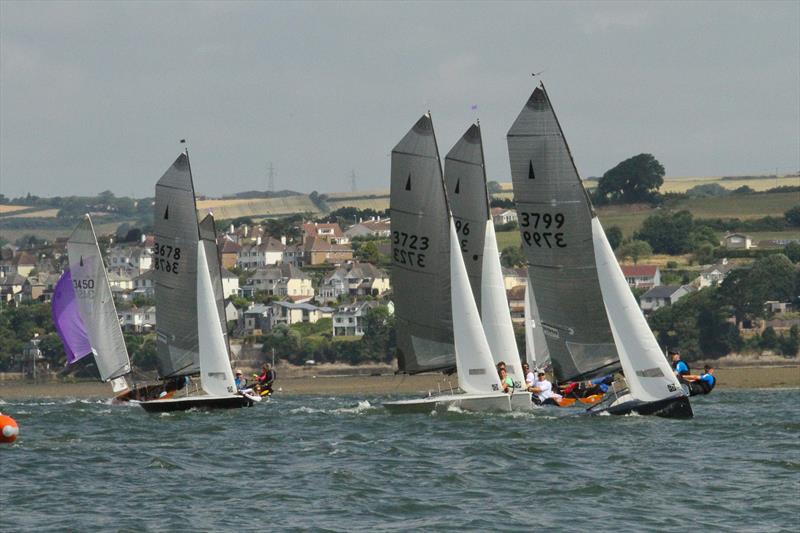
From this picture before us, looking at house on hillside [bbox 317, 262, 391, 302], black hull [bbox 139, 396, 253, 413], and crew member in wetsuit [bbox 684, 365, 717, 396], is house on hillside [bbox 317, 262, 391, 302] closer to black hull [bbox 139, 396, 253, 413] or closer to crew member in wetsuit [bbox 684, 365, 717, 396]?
black hull [bbox 139, 396, 253, 413]

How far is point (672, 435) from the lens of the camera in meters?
36.3

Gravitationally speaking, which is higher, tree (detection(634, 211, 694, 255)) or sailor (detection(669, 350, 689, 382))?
tree (detection(634, 211, 694, 255))

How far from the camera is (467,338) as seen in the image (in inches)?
1654

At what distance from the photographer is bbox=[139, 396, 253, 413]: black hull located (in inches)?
1859

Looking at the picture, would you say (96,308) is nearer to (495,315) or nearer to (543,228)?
(495,315)

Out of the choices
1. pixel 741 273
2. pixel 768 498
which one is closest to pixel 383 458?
pixel 768 498

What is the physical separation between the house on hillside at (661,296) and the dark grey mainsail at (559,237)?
3150 inches

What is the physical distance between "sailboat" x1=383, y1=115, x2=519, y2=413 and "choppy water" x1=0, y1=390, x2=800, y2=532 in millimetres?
703

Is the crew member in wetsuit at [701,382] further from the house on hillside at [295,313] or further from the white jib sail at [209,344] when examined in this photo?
the house on hillside at [295,313]

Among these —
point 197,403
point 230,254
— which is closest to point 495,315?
point 197,403

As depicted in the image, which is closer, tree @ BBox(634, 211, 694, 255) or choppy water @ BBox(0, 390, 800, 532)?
choppy water @ BBox(0, 390, 800, 532)

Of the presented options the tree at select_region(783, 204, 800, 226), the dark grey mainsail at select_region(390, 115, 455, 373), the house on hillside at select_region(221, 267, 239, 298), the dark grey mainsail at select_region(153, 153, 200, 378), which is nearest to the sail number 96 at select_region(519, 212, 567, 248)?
the dark grey mainsail at select_region(390, 115, 455, 373)

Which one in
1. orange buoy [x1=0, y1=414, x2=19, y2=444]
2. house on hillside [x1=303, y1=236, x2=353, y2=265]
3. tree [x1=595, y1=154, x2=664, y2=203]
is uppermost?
tree [x1=595, y1=154, x2=664, y2=203]

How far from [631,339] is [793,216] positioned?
117 metres
